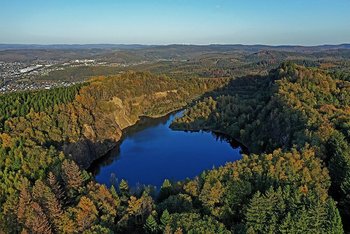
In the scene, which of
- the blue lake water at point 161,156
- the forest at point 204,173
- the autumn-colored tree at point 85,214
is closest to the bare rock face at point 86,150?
the forest at point 204,173

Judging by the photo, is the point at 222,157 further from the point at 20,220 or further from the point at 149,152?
the point at 20,220

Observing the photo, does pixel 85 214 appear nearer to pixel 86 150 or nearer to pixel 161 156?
pixel 86 150

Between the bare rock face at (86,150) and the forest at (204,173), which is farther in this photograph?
the bare rock face at (86,150)

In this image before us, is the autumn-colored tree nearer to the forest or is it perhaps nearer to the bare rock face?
the forest

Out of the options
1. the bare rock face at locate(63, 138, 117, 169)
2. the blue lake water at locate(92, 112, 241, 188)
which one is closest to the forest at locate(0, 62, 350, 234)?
the bare rock face at locate(63, 138, 117, 169)

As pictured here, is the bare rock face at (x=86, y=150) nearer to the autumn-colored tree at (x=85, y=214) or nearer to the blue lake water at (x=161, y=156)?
the blue lake water at (x=161, y=156)

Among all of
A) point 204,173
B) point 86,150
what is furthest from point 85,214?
point 86,150

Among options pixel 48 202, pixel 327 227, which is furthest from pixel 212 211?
pixel 48 202
